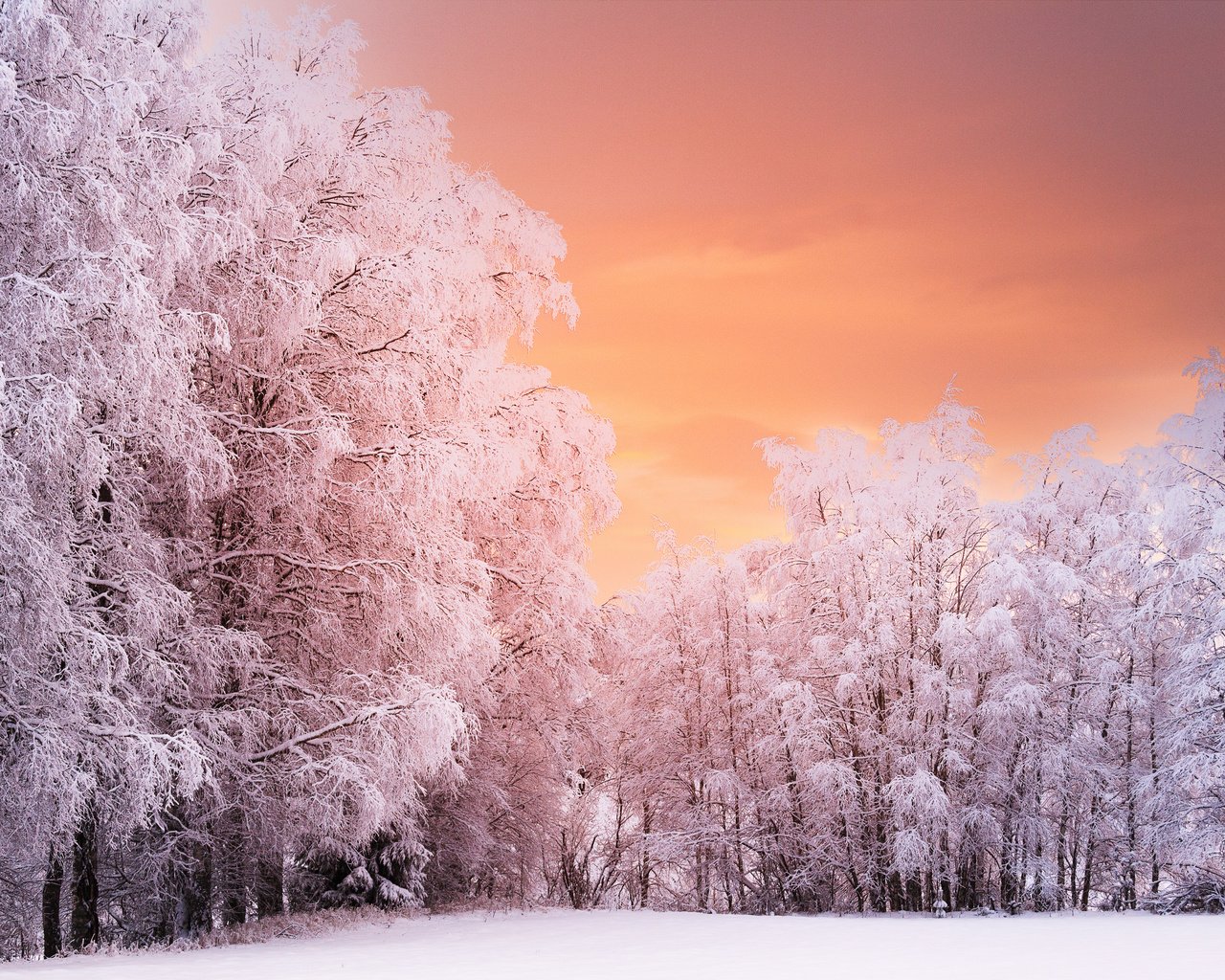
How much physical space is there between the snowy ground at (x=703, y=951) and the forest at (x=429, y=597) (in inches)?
46.4

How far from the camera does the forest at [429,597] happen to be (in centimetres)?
848

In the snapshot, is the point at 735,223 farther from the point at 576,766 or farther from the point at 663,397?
the point at 576,766

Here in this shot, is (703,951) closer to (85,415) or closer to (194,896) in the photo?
(194,896)

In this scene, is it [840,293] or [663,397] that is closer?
[840,293]

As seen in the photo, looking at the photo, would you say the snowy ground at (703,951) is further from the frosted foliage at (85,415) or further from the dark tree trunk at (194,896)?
the frosted foliage at (85,415)

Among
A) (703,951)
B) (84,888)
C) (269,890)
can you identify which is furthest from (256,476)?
(703,951)

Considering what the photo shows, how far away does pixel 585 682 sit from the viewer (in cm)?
1462

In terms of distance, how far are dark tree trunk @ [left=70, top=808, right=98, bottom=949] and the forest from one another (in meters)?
0.04

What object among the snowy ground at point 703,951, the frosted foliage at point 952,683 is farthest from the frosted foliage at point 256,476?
the frosted foliage at point 952,683

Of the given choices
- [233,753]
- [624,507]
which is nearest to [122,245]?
[233,753]

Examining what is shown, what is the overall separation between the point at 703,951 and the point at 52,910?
6205 mm

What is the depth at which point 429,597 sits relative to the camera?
34.3 ft

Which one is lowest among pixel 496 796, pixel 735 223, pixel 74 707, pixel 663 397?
pixel 496 796

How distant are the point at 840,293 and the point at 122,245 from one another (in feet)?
48.1
